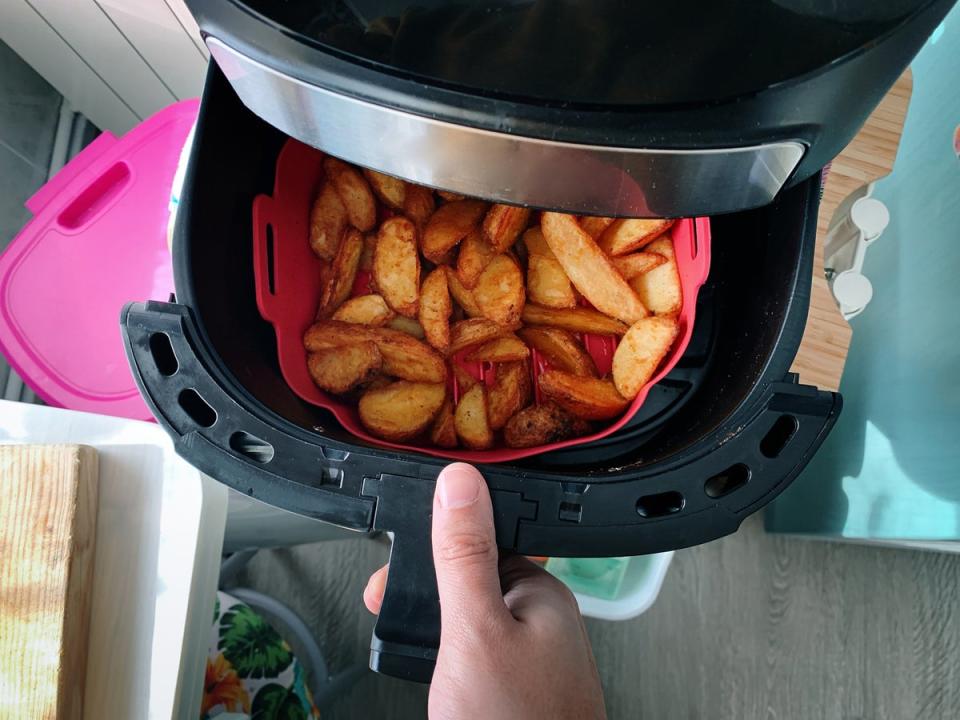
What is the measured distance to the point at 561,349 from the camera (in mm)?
858

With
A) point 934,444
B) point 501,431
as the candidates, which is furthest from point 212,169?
point 934,444

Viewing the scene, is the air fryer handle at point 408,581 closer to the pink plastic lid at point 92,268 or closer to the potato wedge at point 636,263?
the potato wedge at point 636,263

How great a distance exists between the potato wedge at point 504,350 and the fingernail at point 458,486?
0.30 m

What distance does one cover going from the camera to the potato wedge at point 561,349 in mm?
852

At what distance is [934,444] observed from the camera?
1142mm

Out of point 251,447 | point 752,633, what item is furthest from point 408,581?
point 752,633

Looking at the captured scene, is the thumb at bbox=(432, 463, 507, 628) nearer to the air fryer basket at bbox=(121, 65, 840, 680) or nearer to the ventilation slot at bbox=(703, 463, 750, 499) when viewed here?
the air fryer basket at bbox=(121, 65, 840, 680)

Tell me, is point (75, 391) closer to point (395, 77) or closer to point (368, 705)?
point (395, 77)

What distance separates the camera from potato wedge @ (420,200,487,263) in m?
0.83

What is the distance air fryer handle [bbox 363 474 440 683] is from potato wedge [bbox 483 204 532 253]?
14.7 inches

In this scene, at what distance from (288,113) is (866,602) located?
1744 mm

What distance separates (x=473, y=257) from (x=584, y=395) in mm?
242

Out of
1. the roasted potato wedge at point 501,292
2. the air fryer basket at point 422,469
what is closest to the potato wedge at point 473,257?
the roasted potato wedge at point 501,292

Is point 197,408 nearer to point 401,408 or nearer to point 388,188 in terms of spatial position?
point 401,408
